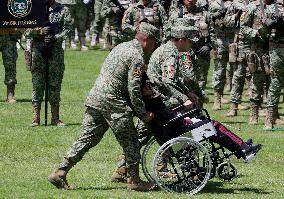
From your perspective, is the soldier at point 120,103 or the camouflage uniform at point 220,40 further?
the camouflage uniform at point 220,40

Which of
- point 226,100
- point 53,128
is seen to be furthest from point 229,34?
point 53,128

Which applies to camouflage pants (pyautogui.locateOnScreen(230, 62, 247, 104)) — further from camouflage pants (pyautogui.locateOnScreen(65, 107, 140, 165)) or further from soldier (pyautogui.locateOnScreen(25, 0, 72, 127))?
camouflage pants (pyautogui.locateOnScreen(65, 107, 140, 165))

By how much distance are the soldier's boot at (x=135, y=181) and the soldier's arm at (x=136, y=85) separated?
76 cm

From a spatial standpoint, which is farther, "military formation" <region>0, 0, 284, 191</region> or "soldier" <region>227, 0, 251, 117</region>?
"soldier" <region>227, 0, 251, 117</region>

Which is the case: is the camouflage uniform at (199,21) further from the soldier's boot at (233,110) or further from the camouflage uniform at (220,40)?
the camouflage uniform at (220,40)

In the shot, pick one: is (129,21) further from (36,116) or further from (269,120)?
(269,120)

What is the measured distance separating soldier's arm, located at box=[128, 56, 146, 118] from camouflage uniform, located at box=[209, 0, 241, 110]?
365 inches

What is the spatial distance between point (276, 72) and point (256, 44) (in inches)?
33.3

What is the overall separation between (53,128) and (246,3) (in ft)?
15.9

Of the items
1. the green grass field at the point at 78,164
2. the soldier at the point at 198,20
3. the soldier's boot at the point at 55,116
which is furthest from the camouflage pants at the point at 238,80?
the soldier's boot at the point at 55,116

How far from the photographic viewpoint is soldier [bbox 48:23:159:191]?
1152 cm

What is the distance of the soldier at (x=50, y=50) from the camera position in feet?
56.9

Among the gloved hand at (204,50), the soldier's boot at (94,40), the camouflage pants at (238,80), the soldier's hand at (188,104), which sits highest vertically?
the soldier's hand at (188,104)

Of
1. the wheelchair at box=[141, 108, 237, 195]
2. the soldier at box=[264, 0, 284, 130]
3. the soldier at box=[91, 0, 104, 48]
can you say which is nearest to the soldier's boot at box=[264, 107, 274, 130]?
the soldier at box=[264, 0, 284, 130]
